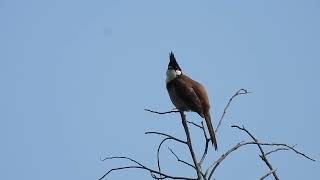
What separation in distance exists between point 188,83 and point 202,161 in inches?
147

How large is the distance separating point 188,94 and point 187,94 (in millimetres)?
13

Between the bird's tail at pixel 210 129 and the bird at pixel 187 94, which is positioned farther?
the bird at pixel 187 94

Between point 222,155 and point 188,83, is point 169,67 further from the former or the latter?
point 222,155

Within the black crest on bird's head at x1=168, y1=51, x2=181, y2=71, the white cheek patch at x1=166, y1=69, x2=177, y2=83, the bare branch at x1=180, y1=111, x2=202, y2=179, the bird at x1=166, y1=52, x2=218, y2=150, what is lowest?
the bare branch at x1=180, y1=111, x2=202, y2=179

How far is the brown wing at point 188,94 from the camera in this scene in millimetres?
6945

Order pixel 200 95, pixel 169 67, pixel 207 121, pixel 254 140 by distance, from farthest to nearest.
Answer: pixel 169 67, pixel 200 95, pixel 207 121, pixel 254 140

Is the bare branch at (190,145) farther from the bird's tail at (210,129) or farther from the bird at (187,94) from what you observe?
the bird at (187,94)

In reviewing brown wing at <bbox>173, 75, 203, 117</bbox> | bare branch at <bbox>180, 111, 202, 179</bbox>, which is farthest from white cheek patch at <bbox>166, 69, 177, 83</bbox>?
bare branch at <bbox>180, 111, 202, 179</bbox>

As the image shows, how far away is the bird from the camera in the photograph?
6.91 m

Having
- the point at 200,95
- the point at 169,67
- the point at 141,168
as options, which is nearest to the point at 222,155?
the point at 141,168

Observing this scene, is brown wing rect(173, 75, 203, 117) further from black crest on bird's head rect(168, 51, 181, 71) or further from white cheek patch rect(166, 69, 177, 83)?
black crest on bird's head rect(168, 51, 181, 71)

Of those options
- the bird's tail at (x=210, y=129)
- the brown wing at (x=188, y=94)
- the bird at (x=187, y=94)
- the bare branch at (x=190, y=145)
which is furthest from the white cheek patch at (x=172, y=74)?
the bare branch at (x=190, y=145)

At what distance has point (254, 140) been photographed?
143 inches

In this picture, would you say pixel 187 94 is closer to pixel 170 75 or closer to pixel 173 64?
pixel 170 75
